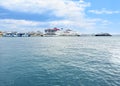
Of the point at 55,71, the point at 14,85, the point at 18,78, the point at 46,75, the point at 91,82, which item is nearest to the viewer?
the point at 14,85

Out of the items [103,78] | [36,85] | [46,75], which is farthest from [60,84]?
[103,78]

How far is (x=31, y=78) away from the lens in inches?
776

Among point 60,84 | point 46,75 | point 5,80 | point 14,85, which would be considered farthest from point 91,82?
point 5,80

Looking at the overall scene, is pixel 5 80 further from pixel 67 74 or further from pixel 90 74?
pixel 90 74

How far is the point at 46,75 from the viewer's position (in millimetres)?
20891

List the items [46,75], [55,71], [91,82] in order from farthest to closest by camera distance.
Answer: [55,71] → [46,75] → [91,82]

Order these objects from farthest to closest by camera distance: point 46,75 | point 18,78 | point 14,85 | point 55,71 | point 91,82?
1. point 55,71
2. point 46,75
3. point 18,78
4. point 91,82
5. point 14,85

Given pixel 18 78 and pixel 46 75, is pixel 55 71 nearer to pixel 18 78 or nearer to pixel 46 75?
pixel 46 75

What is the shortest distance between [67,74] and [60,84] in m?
4.15

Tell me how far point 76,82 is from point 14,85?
6.15 meters

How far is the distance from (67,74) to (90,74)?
110 inches

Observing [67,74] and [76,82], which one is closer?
[76,82]

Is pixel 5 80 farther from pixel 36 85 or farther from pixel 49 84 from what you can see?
pixel 49 84

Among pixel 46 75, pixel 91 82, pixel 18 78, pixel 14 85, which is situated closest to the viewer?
pixel 14 85
